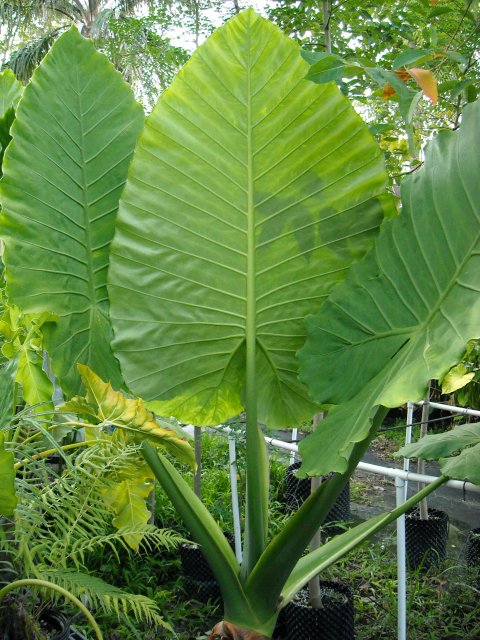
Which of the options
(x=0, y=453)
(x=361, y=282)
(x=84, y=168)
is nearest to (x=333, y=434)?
(x=361, y=282)

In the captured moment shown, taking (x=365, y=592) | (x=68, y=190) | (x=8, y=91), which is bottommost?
(x=365, y=592)

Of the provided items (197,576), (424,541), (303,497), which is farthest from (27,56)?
(424,541)

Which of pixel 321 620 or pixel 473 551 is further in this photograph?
pixel 473 551

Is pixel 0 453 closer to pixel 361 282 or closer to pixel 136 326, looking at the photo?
pixel 136 326

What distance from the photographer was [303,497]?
9.17 feet

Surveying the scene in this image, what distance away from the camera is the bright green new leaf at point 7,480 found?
750mm

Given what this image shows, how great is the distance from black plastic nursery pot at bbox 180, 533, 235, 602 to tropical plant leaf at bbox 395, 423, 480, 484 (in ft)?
3.62

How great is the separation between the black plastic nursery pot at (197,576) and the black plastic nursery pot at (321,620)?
37cm

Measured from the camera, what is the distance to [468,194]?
3.18 feet

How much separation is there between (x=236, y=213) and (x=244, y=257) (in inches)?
3.4

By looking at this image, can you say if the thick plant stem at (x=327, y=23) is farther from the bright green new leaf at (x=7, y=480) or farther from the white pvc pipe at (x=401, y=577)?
the bright green new leaf at (x=7, y=480)

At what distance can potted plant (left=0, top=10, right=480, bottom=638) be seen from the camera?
3.67 feet

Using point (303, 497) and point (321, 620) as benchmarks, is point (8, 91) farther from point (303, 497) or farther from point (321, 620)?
→ point (303, 497)

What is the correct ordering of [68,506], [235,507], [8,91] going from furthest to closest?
1. [235,507]
2. [8,91]
3. [68,506]
